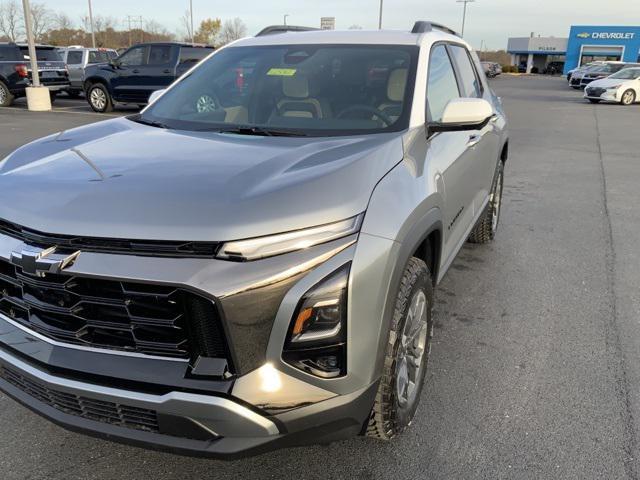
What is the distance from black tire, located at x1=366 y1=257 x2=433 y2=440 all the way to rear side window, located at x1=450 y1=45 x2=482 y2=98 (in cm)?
206

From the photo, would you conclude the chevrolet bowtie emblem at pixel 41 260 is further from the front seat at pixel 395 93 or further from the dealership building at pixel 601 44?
the dealership building at pixel 601 44

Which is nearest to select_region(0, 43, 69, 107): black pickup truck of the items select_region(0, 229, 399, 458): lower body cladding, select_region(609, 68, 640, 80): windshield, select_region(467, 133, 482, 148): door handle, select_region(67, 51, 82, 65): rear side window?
select_region(67, 51, 82, 65): rear side window

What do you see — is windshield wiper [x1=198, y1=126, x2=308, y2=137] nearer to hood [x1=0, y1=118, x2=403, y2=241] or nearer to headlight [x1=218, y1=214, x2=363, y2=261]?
hood [x1=0, y1=118, x2=403, y2=241]

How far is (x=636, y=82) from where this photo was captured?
23.3 metres

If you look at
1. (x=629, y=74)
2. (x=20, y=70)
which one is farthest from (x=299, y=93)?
(x=629, y=74)

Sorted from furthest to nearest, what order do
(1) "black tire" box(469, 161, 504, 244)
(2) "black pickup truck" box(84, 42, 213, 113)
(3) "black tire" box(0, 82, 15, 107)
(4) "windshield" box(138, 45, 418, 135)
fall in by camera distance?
(3) "black tire" box(0, 82, 15, 107) → (2) "black pickup truck" box(84, 42, 213, 113) → (1) "black tire" box(469, 161, 504, 244) → (4) "windshield" box(138, 45, 418, 135)

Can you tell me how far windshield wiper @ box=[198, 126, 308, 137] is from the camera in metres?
2.83

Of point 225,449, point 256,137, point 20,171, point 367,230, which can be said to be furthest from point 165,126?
point 225,449

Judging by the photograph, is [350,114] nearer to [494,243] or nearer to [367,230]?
[367,230]

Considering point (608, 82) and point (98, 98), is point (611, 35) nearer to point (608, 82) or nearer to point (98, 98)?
point (608, 82)

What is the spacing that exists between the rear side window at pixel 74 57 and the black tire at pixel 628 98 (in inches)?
862

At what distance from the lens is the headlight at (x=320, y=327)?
1822 millimetres

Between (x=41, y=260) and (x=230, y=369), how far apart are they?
2.45 feet

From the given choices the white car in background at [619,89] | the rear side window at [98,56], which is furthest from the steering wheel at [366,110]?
the white car in background at [619,89]
